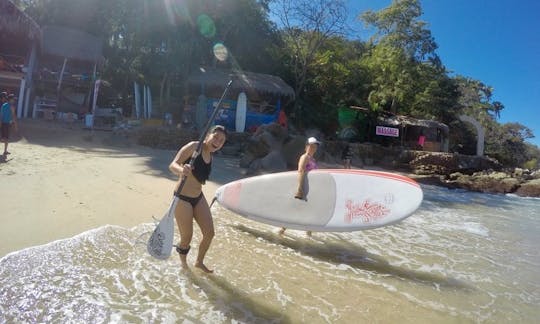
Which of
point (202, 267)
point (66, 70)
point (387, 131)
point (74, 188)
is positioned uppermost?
point (66, 70)

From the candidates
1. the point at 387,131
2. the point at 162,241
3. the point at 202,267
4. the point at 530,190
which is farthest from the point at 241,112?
the point at 530,190

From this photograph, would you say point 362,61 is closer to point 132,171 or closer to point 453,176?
point 453,176

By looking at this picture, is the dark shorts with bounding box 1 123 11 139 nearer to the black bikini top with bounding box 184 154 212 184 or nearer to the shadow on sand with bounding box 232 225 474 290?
the shadow on sand with bounding box 232 225 474 290

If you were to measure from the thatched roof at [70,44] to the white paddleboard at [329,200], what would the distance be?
15030 mm

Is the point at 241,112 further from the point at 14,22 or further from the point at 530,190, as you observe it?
the point at 530,190

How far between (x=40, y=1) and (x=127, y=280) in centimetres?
2208

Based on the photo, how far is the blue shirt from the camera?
7871mm

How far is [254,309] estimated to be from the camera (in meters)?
A: 2.87

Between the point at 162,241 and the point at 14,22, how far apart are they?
1380 cm

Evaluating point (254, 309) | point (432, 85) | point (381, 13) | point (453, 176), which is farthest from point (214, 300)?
point (381, 13)

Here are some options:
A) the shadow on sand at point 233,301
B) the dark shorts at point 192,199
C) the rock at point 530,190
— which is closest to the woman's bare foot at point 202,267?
the shadow on sand at point 233,301

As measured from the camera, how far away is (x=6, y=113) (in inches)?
311

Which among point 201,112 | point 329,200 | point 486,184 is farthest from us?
point 486,184

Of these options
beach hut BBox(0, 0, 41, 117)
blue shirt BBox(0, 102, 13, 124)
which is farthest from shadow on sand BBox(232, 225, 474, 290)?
beach hut BBox(0, 0, 41, 117)
